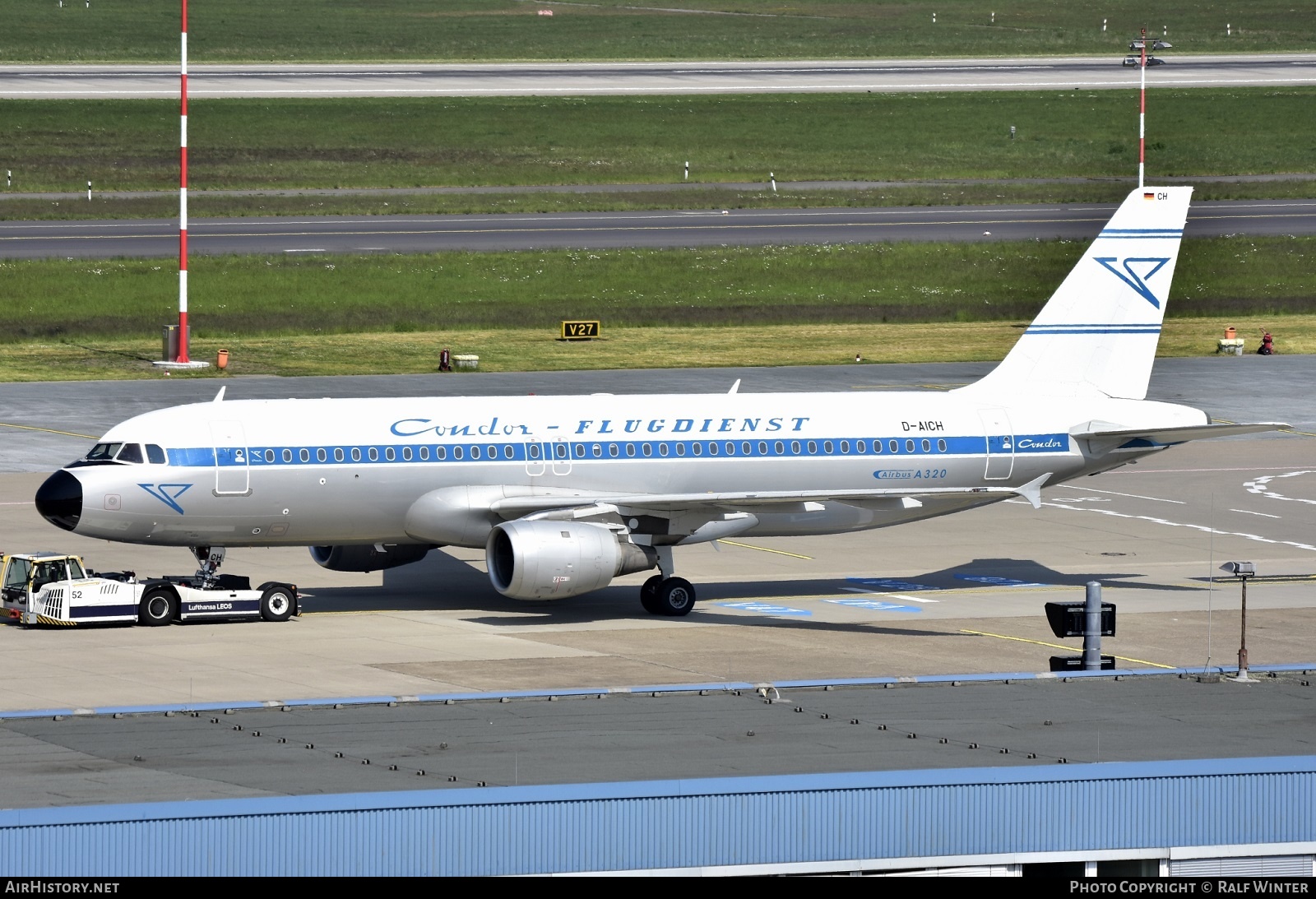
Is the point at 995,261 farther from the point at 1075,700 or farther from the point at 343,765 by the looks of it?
the point at 343,765

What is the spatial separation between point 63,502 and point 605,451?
11773 millimetres

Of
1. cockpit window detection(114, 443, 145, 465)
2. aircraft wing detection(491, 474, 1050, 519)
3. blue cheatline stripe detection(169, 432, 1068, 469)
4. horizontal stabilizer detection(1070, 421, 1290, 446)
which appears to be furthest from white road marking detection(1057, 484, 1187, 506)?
cockpit window detection(114, 443, 145, 465)

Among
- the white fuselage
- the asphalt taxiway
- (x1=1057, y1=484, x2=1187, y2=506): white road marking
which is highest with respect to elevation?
the white fuselage

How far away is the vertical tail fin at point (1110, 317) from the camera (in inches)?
2046

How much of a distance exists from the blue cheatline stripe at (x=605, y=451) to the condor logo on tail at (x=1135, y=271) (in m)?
4.79

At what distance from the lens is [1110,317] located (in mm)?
52594

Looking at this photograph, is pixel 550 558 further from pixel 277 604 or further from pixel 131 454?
pixel 131 454

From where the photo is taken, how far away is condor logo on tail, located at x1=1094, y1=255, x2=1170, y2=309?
52.8 m

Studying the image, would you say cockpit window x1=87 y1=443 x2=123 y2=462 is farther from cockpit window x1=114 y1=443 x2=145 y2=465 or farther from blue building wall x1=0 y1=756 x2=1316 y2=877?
blue building wall x1=0 y1=756 x2=1316 y2=877

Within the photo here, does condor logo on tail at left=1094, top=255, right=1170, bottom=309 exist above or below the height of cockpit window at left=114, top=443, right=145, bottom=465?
above

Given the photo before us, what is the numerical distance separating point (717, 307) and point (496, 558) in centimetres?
5458

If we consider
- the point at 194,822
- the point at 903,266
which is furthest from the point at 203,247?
the point at 194,822

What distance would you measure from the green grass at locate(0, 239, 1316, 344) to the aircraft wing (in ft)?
151

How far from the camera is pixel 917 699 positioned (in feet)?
113
